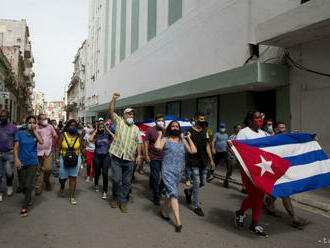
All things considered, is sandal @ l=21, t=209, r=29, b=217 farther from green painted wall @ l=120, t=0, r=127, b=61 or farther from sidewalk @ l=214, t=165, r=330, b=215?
green painted wall @ l=120, t=0, r=127, b=61

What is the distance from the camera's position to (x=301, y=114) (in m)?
9.39

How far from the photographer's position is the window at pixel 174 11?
640 inches

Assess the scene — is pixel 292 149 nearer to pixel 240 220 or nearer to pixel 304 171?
pixel 304 171

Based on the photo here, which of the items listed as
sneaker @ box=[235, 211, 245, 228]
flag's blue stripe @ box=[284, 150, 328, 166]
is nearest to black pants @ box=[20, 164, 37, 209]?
sneaker @ box=[235, 211, 245, 228]

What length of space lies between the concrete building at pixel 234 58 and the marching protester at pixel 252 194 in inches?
162

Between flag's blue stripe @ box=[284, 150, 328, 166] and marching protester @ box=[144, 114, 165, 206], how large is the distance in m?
2.61

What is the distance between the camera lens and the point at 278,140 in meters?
4.64

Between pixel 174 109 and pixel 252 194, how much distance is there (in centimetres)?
1402

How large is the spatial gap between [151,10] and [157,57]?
3.40 m

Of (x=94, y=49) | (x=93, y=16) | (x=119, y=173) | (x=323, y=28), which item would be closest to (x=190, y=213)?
(x=119, y=173)

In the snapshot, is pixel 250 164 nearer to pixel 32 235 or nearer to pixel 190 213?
pixel 190 213

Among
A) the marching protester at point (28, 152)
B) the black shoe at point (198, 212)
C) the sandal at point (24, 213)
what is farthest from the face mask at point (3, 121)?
the black shoe at point (198, 212)

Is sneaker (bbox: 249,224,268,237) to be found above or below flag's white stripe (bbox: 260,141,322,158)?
below

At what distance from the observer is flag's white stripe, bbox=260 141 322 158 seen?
4.54 metres
